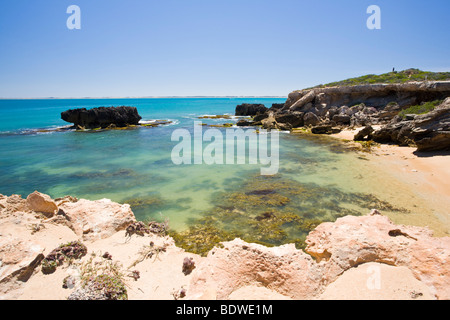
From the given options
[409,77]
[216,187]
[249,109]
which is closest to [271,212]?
[216,187]

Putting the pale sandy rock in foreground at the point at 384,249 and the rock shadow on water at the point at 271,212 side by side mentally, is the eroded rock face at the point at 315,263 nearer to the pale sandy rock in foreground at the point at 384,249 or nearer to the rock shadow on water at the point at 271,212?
the pale sandy rock in foreground at the point at 384,249

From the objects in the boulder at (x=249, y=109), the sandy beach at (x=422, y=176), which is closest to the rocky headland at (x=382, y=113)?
the sandy beach at (x=422, y=176)

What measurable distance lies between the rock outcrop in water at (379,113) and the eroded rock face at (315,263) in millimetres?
15839

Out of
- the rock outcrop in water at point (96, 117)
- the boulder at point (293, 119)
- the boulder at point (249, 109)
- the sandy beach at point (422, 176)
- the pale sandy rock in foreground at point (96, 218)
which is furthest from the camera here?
the boulder at point (249, 109)

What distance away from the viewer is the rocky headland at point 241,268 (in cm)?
398

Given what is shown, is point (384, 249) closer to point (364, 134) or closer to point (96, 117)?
point (364, 134)

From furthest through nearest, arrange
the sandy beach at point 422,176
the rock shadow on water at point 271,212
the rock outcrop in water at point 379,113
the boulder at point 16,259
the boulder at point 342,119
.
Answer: the boulder at point 342,119 → the rock outcrop in water at point 379,113 → the sandy beach at point 422,176 → the rock shadow on water at point 271,212 → the boulder at point 16,259

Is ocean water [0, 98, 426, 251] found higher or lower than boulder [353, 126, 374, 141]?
lower

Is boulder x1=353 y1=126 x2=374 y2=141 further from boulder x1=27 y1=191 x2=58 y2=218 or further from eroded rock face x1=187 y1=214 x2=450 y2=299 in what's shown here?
boulder x1=27 y1=191 x2=58 y2=218

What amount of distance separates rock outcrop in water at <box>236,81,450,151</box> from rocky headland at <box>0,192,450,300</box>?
15.8m

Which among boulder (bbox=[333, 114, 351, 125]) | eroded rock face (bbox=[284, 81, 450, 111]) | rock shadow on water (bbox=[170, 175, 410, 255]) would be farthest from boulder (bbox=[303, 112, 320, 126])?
rock shadow on water (bbox=[170, 175, 410, 255])

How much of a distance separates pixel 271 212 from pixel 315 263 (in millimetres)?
5114

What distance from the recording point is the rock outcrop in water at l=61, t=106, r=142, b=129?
131 ft
